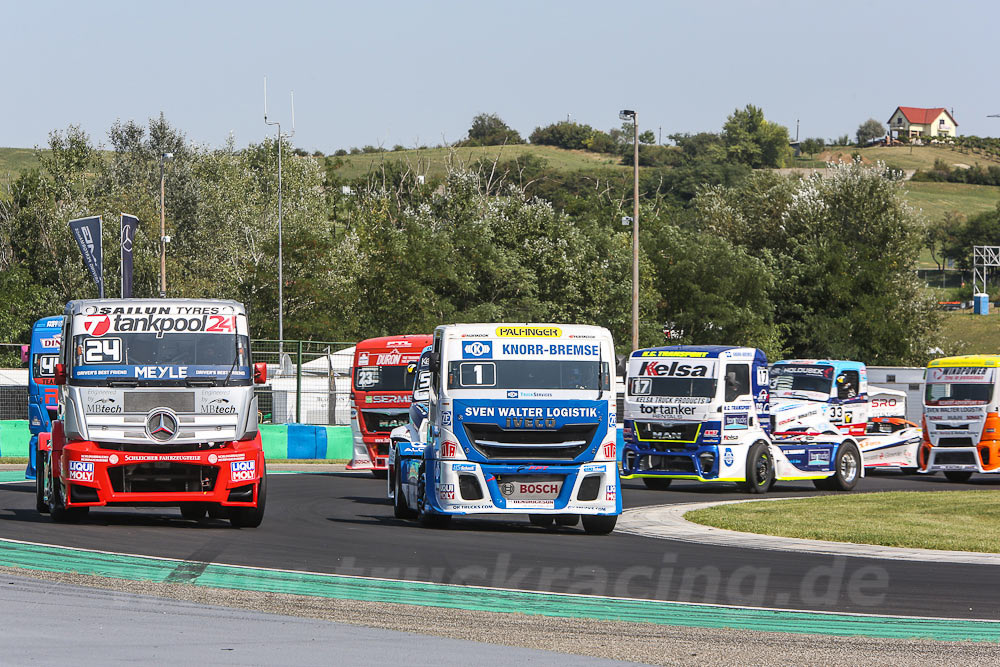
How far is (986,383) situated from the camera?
102ft

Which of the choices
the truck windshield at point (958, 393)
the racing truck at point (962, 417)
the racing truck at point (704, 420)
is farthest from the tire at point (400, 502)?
the truck windshield at point (958, 393)

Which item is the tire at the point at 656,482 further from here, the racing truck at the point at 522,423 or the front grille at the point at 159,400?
the front grille at the point at 159,400

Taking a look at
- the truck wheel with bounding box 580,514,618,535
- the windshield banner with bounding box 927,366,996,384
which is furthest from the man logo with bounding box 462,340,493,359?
the windshield banner with bounding box 927,366,996,384

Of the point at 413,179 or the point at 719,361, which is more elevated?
the point at 413,179

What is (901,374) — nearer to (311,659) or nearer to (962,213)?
(311,659)

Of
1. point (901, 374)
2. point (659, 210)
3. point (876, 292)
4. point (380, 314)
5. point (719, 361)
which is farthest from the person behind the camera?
point (659, 210)

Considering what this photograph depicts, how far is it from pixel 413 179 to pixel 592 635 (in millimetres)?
93559

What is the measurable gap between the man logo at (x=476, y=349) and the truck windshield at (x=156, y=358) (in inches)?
104

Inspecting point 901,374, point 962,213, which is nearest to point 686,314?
point 901,374

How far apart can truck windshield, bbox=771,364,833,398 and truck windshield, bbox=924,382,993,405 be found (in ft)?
10.6

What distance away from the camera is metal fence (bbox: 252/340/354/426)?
35812 mm

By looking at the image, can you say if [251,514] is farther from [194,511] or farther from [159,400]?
[159,400]

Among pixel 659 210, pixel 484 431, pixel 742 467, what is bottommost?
pixel 742 467

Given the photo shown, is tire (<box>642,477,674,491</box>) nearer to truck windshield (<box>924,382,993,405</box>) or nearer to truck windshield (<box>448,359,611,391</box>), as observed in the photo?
truck windshield (<box>924,382,993,405</box>)
